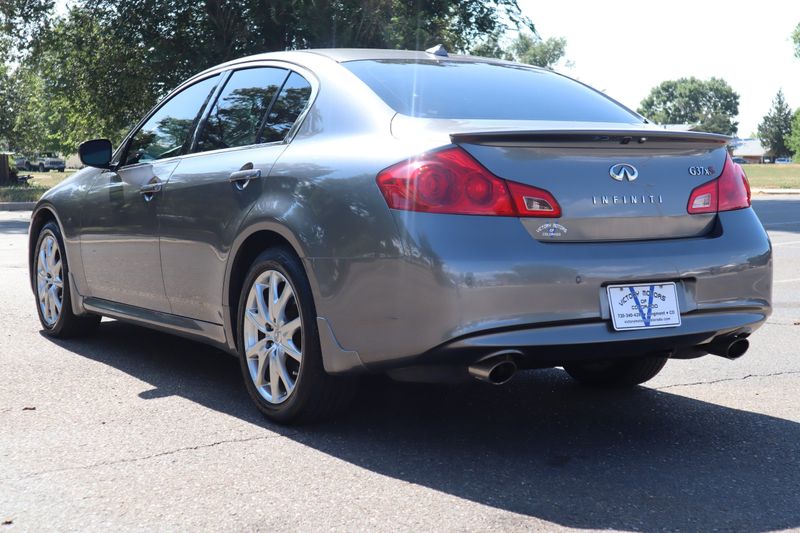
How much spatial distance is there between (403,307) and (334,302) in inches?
14.8

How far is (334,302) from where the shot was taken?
13.8 feet

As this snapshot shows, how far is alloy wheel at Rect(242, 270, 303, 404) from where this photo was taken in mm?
4520

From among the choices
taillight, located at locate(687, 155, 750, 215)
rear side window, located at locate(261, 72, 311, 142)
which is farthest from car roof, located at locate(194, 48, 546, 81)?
taillight, located at locate(687, 155, 750, 215)

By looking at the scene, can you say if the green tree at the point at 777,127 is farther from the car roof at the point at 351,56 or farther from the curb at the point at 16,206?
the car roof at the point at 351,56

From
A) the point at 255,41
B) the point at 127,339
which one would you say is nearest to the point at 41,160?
the point at 255,41

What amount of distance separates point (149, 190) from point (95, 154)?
32.3 inches

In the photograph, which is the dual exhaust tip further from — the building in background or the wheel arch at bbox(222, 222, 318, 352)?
the building in background

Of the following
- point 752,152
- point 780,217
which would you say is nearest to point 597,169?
point 780,217

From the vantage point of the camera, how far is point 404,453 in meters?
4.25

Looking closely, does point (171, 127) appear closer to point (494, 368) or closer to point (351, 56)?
point (351, 56)

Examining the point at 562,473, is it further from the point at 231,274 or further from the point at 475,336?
the point at 231,274

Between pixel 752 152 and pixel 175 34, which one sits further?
pixel 752 152

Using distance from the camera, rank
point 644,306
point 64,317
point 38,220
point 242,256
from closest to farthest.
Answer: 1. point 644,306
2. point 242,256
3. point 64,317
4. point 38,220

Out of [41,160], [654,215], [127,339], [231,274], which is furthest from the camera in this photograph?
[41,160]
